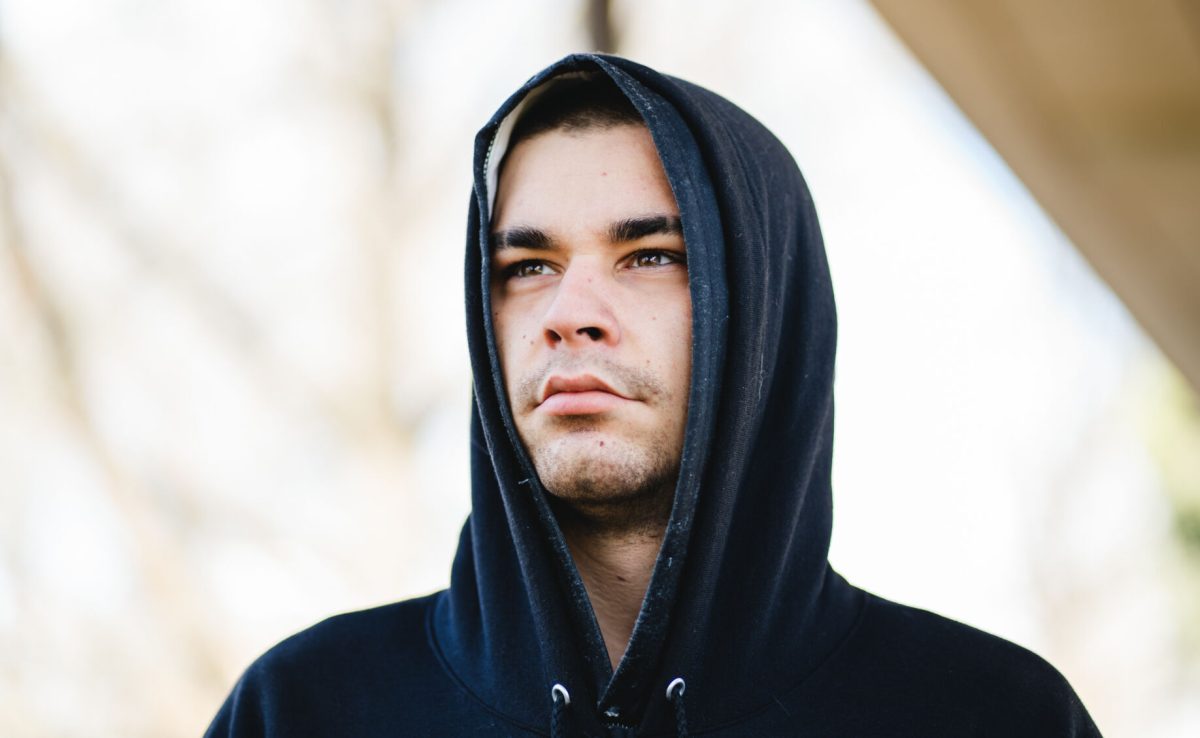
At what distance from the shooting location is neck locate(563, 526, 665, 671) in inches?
63.4

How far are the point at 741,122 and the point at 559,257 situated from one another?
0.39m

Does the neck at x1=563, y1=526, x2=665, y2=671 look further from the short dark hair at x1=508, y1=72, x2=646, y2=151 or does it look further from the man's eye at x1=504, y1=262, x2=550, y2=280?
the short dark hair at x1=508, y1=72, x2=646, y2=151

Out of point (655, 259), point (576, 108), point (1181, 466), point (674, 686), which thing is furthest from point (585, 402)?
point (1181, 466)

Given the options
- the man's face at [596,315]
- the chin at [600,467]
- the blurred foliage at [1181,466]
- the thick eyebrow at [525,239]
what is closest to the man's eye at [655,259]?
the man's face at [596,315]

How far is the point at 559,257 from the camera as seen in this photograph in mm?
1639

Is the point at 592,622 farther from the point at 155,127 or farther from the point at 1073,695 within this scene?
the point at 155,127

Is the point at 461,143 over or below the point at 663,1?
below

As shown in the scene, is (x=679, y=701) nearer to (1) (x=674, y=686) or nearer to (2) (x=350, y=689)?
(1) (x=674, y=686)

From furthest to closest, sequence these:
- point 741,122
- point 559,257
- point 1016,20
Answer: point 1016,20 < point 741,122 < point 559,257

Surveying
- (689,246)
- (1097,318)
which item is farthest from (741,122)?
(1097,318)

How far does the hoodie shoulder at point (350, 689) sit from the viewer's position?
158cm

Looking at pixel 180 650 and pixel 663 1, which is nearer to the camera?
pixel 180 650

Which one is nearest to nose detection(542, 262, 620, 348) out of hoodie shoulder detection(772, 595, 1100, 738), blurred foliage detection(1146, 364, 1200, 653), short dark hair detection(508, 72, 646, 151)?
short dark hair detection(508, 72, 646, 151)

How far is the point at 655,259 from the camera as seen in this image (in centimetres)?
162
